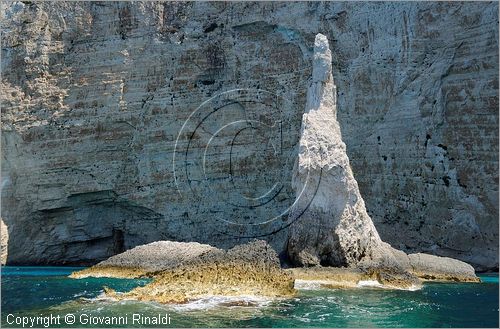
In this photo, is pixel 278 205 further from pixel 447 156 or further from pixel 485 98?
pixel 485 98

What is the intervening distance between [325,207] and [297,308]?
7.39 meters

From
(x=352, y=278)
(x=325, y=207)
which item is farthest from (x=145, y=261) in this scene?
(x=352, y=278)

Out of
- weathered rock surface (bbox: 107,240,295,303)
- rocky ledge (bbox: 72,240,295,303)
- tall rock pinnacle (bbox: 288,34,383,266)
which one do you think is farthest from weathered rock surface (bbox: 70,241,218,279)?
weathered rock surface (bbox: 107,240,295,303)

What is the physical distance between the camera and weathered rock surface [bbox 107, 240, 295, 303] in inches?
602

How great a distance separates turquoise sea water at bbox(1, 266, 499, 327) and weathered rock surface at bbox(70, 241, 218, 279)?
15.5 feet

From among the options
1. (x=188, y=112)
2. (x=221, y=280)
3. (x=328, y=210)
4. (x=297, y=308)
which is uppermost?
(x=188, y=112)

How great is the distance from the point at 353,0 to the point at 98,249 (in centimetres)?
1703

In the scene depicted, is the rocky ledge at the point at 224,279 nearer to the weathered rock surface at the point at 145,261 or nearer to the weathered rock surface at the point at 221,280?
the weathered rock surface at the point at 221,280

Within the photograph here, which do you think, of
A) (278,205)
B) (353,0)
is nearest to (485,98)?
(353,0)

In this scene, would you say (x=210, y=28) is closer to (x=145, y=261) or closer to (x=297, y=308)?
(x=145, y=261)

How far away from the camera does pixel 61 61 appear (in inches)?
1284

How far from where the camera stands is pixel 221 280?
52.2 ft

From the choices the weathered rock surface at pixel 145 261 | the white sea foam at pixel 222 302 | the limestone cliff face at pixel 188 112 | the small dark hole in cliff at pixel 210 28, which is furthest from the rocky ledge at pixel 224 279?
the small dark hole in cliff at pixel 210 28

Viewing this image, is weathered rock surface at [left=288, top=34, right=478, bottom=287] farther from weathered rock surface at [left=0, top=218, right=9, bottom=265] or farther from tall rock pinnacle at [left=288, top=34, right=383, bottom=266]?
weathered rock surface at [left=0, top=218, right=9, bottom=265]
